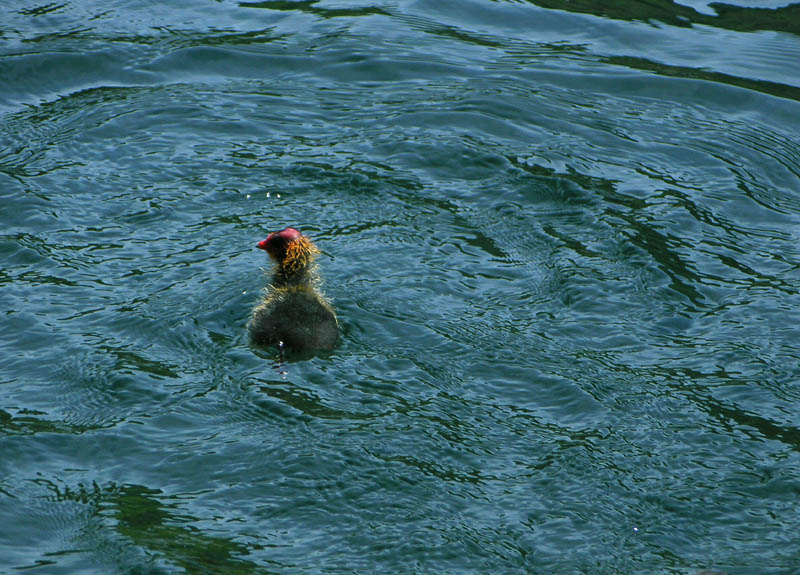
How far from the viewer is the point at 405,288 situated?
7480 millimetres

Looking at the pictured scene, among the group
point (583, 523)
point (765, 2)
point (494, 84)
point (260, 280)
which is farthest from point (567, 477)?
point (765, 2)

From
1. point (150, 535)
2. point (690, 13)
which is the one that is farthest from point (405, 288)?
point (690, 13)

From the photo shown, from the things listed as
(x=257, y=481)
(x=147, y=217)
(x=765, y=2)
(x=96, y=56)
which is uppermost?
(x=765, y=2)

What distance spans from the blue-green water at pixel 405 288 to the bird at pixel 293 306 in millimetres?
171

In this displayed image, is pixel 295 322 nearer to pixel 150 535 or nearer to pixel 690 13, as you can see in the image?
pixel 150 535

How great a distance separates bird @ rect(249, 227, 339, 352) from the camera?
6863 millimetres

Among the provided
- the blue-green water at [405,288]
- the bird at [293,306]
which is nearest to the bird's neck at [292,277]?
the bird at [293,306]

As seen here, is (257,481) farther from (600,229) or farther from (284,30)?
(284,30)

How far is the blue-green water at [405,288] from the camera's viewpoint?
5.27 m

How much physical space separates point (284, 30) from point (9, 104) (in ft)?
10.4

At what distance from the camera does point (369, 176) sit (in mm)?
8898

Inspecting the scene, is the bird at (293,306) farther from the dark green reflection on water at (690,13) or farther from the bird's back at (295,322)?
the dark green reflection on water at (690,13)

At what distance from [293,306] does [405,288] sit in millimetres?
886

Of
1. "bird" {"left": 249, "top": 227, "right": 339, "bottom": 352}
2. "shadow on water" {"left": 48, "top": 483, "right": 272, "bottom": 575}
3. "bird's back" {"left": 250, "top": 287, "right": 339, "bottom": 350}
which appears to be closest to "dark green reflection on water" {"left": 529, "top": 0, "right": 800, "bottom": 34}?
"bird" {"left": 249, "top": 227, "right": 339, "bottom": 352}
